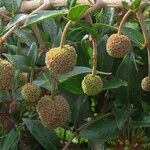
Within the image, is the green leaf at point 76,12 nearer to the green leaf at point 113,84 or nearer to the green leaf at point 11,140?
the green leaf at point 113,84

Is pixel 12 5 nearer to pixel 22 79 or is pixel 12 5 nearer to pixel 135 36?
pixel 22 79

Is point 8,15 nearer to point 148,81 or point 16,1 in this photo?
point 16,1

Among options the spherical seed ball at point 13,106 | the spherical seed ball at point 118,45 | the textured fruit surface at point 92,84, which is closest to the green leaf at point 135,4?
the spherical seed ball at point 118,45

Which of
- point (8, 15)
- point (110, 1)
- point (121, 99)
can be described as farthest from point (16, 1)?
point (121, 99)

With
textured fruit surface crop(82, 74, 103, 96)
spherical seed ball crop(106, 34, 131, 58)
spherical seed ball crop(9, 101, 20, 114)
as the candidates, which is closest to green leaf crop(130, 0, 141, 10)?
spherical seed ball crop(106, 34, 131, 58)

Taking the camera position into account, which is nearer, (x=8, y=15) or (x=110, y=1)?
(x=110, y=1)

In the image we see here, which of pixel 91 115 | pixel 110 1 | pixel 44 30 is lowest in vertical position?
pixel 91 115

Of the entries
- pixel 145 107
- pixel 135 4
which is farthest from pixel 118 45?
pixel 145 107
